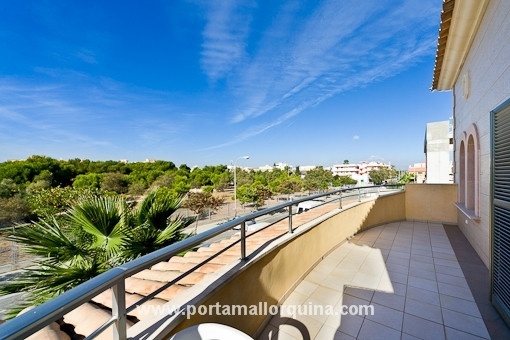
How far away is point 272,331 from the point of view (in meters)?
2.16

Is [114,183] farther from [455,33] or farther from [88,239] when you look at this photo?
[455,33]

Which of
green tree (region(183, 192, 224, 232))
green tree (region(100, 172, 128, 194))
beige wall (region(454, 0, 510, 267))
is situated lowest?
green tree (region(183, 192, 224, 232))

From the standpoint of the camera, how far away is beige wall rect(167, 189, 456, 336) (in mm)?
1726

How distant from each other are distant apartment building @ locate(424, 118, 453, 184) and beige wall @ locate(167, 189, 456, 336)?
10589mm

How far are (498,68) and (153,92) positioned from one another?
546 inches

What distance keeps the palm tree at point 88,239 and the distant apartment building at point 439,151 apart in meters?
17.6

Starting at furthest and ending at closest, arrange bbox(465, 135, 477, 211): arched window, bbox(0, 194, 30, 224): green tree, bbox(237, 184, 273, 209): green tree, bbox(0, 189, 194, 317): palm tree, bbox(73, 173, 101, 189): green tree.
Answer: bbox(73, 173, 101, 189): green tree → bbox(237, 184, 273, 209): green tree → bbox(0, 194, 30, 224): green tree → bbox(465, 135, 477, 211): arched window → bbox(0, 189, 194, 317): palm tree

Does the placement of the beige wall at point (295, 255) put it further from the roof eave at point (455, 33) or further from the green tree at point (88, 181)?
the green tree at point (88, 181)

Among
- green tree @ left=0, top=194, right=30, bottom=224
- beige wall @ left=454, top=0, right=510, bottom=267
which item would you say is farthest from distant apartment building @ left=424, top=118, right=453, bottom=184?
green tree @ left=0, top=194, right=30, bottom=224

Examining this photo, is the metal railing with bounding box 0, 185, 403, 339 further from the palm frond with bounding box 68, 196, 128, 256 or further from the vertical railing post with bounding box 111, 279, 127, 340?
the palm frond with bounding box 68, 196, 128, 256

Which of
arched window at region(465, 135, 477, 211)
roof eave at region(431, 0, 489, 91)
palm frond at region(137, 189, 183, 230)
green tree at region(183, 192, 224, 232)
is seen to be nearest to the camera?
palm frond at region(137, 189, 183, 230)

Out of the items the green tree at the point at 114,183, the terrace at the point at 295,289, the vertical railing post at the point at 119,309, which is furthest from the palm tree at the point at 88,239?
the green tree at the point at 114,183

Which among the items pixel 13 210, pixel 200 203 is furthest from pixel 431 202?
pixel 13 210

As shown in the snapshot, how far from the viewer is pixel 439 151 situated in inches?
571
